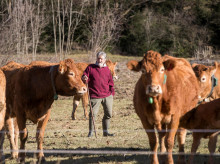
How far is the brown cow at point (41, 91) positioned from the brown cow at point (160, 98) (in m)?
1.53

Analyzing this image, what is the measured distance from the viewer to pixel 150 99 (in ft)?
20.3

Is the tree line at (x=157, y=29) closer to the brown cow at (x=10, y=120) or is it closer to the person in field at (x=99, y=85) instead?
the person in field at (x=99, y=85)

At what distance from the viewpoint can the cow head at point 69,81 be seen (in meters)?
7.90

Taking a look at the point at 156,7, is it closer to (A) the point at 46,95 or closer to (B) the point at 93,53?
(B) the point at 93,53

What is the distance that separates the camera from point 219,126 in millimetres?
6473

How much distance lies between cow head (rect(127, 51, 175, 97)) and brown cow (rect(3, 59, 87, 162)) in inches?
72.9

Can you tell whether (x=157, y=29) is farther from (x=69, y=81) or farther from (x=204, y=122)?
(x=204, y=122)

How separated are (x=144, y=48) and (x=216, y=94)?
3326 centimetres

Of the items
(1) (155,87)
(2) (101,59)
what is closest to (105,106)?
(2) (101,59)

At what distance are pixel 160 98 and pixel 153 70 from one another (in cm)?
54

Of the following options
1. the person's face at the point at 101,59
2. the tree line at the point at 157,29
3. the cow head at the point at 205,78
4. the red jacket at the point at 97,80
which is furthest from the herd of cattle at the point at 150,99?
the tree line at the point at 157,29

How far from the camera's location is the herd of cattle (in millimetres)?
6418

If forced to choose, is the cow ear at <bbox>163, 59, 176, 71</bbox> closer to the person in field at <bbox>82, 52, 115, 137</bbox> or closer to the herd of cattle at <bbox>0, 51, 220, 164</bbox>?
the herd of cattle at <bbox>0, 51, 220, 164</bbox>

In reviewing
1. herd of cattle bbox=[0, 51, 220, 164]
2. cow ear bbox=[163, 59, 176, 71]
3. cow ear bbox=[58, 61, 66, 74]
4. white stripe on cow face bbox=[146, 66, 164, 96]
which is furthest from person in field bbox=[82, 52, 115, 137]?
white stripe on cow face bbox=[146, 66, 164, 96]
